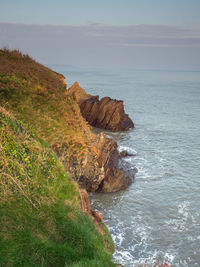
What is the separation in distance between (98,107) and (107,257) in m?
40.4

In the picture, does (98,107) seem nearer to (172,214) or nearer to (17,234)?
(172,214)

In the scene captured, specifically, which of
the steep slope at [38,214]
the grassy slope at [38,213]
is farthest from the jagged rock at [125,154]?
the steep slope at [38,214]

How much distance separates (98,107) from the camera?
48094mm

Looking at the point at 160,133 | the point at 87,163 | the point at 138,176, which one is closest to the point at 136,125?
the point at 160,133

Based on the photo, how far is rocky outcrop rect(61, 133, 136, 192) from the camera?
66.5 ft

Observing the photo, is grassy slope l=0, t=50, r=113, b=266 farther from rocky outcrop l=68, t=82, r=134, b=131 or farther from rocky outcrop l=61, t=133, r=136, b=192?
rocky outcrop l=68, t=82, r=134, b=131

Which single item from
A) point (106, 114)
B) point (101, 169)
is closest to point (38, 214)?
point (101, 169)

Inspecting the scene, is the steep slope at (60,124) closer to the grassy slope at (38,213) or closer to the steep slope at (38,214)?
the grassy slope at (38,213)

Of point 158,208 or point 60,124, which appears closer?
point 158,208

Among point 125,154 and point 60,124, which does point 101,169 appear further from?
point 125,154

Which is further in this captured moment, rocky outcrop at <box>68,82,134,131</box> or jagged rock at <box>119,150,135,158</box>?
rocky outcrop at <box>68,82,134,131</box>

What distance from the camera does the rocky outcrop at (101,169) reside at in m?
20.3

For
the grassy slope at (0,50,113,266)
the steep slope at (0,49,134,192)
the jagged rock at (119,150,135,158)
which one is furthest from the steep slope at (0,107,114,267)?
the jagged rock at (119,150,135,158)

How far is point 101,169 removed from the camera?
877 inches
